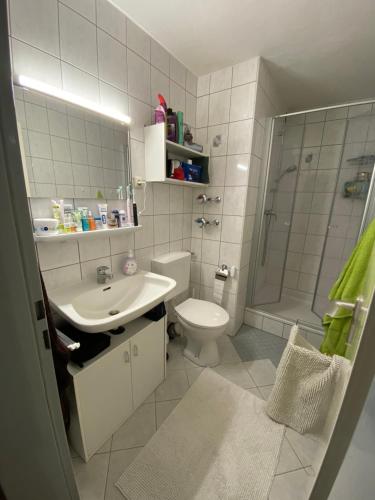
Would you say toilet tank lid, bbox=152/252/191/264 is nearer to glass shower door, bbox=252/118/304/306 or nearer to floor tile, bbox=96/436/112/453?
glass shower door, bbox=252/118/304/306

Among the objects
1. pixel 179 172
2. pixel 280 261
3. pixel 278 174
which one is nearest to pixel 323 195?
pixel 278 174

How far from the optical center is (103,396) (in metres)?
1.06

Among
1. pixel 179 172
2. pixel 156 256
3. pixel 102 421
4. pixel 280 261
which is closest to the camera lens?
pixel 102 421

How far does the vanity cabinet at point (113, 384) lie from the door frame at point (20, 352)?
1.11 feet

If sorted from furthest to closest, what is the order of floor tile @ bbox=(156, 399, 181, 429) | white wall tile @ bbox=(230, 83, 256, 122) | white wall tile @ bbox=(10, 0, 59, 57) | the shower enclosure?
the shower enclosure → white wall tile @ bbox=(230, 83, 256, 122) → floor tile @ bbox=(156, 399, 181, 429) → white wall tile @ bbox=(10, 0, 59, 57)

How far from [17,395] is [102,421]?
2.66 ft

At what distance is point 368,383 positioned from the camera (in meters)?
0.45

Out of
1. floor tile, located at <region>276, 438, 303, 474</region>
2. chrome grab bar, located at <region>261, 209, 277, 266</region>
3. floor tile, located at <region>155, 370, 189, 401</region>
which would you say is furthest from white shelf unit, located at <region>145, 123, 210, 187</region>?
floor tile, located at <region>276, 438, 303, 474</region>

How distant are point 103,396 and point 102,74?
69.6 inches

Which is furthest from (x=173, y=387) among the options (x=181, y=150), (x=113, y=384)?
(x=181, y=150)

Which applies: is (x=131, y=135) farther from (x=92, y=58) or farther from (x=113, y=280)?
(x=113, y=280)

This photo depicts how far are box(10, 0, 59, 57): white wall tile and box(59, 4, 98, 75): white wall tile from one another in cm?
3

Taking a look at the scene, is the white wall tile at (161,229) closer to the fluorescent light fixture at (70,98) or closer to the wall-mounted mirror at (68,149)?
the wall-mounted mirror at (68,149)

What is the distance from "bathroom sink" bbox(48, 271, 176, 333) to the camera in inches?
36.6
